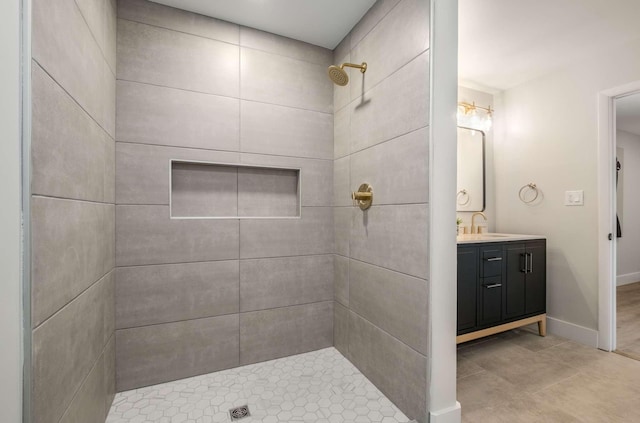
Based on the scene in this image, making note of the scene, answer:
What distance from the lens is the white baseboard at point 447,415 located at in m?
1.36

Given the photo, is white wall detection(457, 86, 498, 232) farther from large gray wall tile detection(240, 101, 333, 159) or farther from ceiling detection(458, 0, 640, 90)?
large gray wall tile detection(240, 101, 333, 159)

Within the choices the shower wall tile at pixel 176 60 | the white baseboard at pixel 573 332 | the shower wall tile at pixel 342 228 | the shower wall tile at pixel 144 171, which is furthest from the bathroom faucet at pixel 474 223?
the shower wall tile at pixel 144 171

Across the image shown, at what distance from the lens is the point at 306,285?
2.13 metres

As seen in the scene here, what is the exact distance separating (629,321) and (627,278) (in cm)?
213

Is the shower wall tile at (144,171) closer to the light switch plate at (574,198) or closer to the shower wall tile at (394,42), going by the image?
the shower wall tile at (394,42)

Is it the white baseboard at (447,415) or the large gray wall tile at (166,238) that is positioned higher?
Result: the large gray wall tile at (166,238)

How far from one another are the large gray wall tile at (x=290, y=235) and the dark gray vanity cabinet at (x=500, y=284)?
38.1 inches

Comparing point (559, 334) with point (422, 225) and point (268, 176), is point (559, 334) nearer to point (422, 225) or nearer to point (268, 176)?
point (422, 225)

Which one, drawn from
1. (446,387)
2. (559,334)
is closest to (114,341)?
(446,387)

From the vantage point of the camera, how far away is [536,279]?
249 centimetres

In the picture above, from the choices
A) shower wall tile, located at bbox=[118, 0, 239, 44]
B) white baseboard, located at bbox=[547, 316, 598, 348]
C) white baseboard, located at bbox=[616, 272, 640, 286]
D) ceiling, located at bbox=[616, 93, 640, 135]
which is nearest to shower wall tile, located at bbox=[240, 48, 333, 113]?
shower wall tile, located at bbox=[118, 0, 239, 44]

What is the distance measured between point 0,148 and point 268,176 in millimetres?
1425

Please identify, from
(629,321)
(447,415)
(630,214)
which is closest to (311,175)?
(447,415)

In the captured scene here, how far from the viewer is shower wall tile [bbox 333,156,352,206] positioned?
2047 mm
